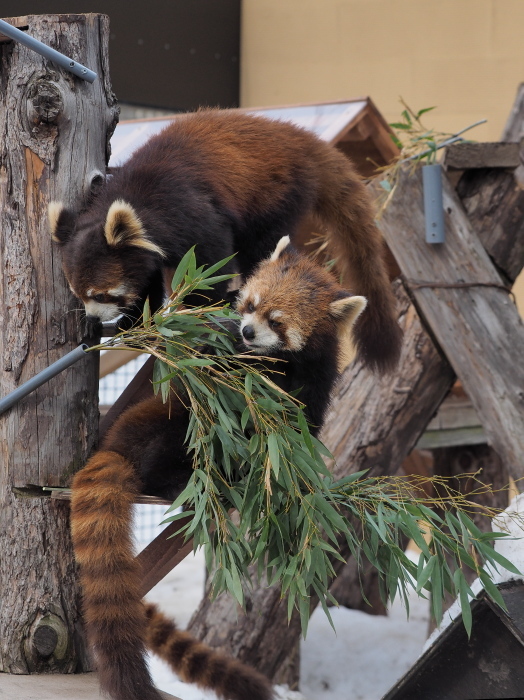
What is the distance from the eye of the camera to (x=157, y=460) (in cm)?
186

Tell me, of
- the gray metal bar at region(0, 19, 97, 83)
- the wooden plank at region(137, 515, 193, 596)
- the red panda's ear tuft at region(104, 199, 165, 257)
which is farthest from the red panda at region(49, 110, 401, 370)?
the wooden plank at region(137, 515, 193, 596)

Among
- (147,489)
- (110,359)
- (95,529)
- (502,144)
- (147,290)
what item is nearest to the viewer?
(95,529)

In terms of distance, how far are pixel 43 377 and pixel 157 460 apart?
32 cm

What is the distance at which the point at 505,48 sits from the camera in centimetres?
488

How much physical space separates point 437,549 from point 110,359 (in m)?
2.02

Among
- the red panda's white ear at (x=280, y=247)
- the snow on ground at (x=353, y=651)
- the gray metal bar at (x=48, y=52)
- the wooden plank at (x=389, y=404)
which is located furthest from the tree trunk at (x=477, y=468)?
the gray metal bar at (x=48, y=52)

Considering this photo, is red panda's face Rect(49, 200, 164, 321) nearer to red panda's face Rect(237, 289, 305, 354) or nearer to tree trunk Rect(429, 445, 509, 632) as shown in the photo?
red panda's face Rect(237, 289, 305, 354)

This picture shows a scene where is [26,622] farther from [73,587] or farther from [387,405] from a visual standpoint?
[387,405]

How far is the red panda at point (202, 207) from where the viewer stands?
6.04 feet

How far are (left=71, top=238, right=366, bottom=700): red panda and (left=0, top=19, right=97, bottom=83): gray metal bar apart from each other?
62 centimetres

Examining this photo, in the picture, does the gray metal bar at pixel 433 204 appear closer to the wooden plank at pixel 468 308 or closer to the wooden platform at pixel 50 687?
the wooden plank at pixel 468 308

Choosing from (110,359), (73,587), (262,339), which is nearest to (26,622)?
(73,587)

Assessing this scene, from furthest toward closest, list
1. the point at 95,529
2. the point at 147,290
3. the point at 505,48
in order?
the point at 505,48 → the point at 147,290 → the point at 95,529

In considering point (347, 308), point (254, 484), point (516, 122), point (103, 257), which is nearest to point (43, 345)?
point (103, 257)
